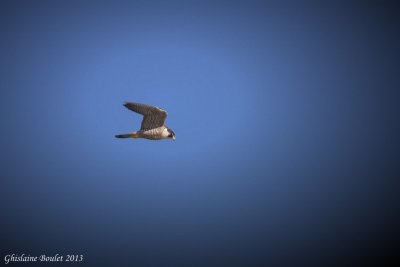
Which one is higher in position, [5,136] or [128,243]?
[5,136]

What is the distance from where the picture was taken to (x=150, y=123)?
888cm

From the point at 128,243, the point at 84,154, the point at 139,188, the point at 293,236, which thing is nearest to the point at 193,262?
the point at 128,243

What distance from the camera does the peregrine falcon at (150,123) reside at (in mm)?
8373

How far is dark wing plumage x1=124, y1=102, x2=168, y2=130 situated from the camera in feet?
27.3

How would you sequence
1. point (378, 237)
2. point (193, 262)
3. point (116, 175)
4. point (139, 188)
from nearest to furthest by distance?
point (378, 237), point (193, 262), point (139, 188), point (116, 175)

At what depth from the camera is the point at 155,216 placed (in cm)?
6656

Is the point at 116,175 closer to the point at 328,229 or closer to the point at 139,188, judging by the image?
the point at 139,188

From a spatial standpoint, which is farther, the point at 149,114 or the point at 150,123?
the point at 150,123

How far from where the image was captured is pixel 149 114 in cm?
861

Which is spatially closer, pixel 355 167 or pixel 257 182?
pixel 355 167

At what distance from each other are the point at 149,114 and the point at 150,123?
13.7 inches

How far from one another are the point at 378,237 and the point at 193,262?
21.2 m

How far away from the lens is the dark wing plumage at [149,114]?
8.32 m

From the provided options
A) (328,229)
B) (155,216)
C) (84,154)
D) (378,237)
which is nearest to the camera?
(378,237)
